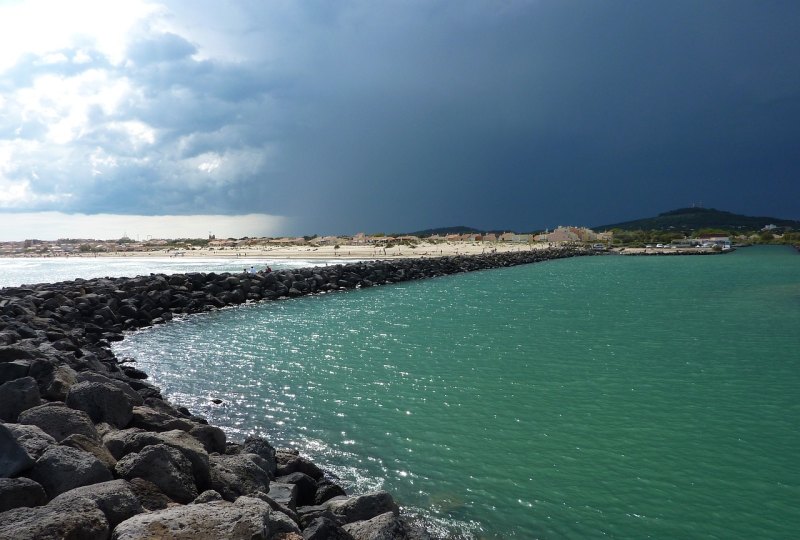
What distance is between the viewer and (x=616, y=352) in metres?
14.7

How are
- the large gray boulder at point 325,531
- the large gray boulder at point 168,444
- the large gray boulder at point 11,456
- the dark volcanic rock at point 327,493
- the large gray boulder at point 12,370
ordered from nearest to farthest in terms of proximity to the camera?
the large gray boulder at point 325,531 < the large gray boulder at point 11,456 < the large gray boulder at point 168,444 < the dark volcanic rock at point 327,493 < the large gray boulder at point 12,370

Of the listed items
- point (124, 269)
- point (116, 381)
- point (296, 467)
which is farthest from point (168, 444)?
point (124, 269)

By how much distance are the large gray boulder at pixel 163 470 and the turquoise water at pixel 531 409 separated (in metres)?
2.44

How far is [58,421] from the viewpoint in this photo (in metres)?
5.98

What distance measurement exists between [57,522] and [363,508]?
2850 mm

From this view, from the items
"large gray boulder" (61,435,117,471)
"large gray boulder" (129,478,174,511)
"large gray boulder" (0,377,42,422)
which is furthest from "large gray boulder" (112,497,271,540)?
"large gray boulder" (0,377,42,422)

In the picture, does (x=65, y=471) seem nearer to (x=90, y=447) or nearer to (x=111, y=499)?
(x=90, y=447)

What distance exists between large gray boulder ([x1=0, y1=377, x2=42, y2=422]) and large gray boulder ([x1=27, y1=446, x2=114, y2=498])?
2.21m

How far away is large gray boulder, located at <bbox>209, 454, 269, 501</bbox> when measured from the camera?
5.63m

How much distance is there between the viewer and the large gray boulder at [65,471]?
474 cm

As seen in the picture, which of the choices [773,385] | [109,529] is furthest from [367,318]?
[109,529]

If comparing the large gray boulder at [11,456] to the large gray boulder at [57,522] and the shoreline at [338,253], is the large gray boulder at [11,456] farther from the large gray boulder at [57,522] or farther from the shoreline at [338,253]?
the shoreline at [338,253]

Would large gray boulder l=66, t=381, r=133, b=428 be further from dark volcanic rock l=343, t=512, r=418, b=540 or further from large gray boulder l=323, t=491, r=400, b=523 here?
dark volcanic rock l=343, t=512, r=418, b=540

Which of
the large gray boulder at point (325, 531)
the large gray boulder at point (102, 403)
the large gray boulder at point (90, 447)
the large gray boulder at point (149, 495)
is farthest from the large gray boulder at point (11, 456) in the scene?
the large gray boulder at point (325, 531)
